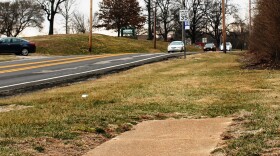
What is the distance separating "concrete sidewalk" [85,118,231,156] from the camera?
6.32 m

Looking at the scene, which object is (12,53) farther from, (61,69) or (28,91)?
(28,91)

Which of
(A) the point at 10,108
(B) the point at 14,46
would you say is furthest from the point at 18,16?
(A) the point at 10,108

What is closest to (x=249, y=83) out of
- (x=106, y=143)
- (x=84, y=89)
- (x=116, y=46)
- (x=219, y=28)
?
(x=84, y=89)

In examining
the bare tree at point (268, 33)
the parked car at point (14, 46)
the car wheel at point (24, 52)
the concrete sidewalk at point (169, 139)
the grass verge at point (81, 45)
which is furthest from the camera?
the grass verge at point (81, 45)

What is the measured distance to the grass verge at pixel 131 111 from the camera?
6.48 metres

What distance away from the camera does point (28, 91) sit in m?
13.8

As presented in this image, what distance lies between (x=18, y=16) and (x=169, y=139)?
82311mm

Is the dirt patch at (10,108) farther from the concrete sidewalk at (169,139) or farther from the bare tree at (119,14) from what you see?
the bare tree at (119,14)

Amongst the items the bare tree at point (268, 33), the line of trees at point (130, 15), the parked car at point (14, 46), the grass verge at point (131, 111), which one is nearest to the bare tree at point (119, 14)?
the line of trees at point (130, 15)

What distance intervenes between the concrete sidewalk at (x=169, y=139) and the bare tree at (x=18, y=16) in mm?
76994

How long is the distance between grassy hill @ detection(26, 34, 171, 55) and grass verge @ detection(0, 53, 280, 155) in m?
35.1

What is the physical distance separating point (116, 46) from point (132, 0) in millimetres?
32664

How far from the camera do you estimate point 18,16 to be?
84.9 m

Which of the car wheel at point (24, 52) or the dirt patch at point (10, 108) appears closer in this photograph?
the dirt patch at point (10, 108)
